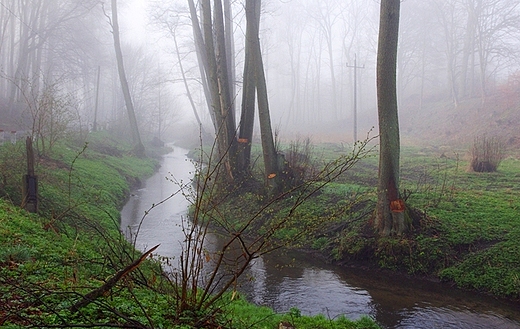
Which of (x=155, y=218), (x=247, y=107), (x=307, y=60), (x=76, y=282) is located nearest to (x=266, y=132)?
(x=247, y=107)

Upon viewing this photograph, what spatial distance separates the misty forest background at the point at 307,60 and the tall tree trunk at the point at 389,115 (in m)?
16.4

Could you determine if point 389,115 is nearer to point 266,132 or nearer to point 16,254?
point 266,132

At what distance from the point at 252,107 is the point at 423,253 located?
24.6 feet

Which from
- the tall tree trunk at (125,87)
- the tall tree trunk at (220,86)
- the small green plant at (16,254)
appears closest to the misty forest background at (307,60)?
the tall tree trunk at (125,87)

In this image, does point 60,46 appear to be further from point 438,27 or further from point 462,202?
point 438,27

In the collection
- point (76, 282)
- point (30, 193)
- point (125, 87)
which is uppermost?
point (125, 87)

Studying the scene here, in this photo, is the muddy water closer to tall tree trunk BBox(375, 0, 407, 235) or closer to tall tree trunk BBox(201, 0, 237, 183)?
tall tree trunk BBox(375, 0, 407, 235)

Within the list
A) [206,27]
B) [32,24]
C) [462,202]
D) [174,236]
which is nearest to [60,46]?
[32,24]

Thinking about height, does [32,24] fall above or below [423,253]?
above

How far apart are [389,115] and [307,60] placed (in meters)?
53.8

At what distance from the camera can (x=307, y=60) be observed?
6116 centimetres

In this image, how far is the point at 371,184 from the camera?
1427 centimetres

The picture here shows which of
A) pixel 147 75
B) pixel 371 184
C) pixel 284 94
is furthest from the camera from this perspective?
pixel 284 94

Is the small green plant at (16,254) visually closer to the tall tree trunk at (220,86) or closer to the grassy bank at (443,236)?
the grassy bank at (443,236)
